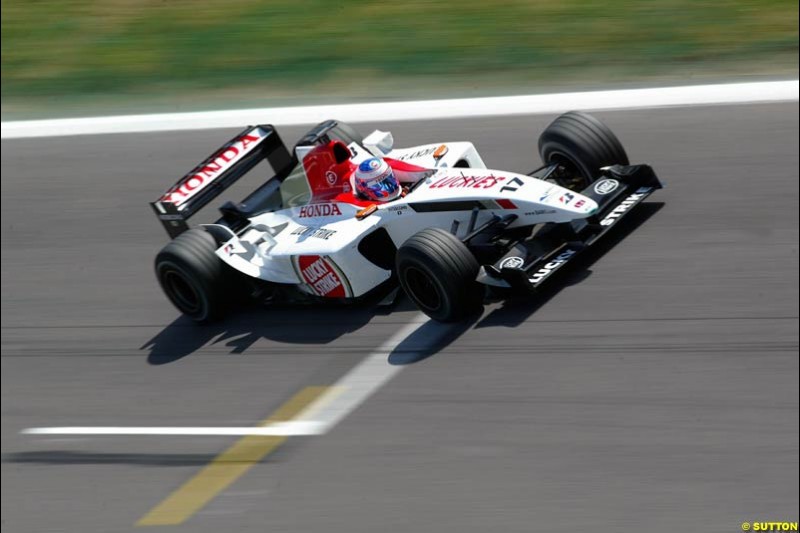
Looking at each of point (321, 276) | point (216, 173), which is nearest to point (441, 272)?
point (321, 276)

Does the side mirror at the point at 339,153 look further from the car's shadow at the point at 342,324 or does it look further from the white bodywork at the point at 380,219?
the car's shadow at the point at 342,324

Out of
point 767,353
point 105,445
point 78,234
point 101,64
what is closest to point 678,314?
point 767,353

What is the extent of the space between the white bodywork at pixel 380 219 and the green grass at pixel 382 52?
6.07 ft

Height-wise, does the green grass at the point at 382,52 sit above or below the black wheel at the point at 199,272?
above

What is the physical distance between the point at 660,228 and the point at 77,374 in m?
4.52

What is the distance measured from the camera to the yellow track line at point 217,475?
21.2 feet

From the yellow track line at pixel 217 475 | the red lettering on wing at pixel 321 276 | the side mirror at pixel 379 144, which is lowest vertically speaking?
the yellow track line at pixel 217 475

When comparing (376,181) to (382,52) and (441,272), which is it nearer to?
(441,272)

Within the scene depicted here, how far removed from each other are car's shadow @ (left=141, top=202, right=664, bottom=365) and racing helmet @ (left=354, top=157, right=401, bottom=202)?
2.60 feet

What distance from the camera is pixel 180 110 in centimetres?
1253

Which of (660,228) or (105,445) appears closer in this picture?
(105,445)

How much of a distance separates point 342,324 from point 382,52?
4397mm

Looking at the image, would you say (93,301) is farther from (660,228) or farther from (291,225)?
(660,228)

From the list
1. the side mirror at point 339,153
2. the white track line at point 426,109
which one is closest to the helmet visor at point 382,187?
the side mirror at point 339,153
